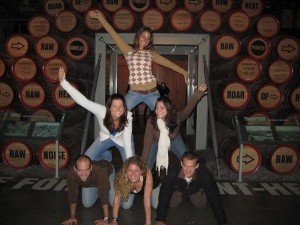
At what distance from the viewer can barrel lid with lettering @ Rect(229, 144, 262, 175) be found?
4.79m

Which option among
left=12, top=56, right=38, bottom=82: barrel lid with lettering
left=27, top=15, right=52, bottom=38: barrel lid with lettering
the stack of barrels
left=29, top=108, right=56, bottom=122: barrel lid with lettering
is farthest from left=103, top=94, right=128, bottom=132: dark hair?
left=27, top=15, right=52, bottom=38: barrel lid with lettering

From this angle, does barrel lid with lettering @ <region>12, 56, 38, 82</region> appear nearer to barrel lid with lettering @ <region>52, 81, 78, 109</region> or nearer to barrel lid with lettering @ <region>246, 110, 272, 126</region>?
barrel lid with lettering @ <region>52, 81, 78, 109</region>

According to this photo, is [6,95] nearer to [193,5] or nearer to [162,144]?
[162,144]

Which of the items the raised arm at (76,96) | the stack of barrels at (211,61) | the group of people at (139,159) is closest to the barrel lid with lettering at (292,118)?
the stack of barrels at (211,61)

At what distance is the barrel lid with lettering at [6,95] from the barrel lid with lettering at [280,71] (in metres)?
4.44

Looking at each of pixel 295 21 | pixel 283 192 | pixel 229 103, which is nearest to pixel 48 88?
pixel 229 103

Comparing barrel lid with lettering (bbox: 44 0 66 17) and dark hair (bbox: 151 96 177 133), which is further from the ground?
barrel lid with lettering (bbox: 44 0 66 17)

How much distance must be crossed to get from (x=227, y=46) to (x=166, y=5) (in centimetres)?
144

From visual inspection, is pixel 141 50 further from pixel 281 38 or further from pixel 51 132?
pixel 281 38

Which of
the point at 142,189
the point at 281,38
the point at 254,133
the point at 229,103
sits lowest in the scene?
the point at 142,189

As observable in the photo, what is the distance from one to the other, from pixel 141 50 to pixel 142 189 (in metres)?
1.66

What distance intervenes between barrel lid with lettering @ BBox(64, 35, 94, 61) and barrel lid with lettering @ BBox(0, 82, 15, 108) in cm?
120

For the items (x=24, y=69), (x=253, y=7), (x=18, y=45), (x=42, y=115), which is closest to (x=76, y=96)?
(x=42, y=115)

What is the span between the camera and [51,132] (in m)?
4.83
